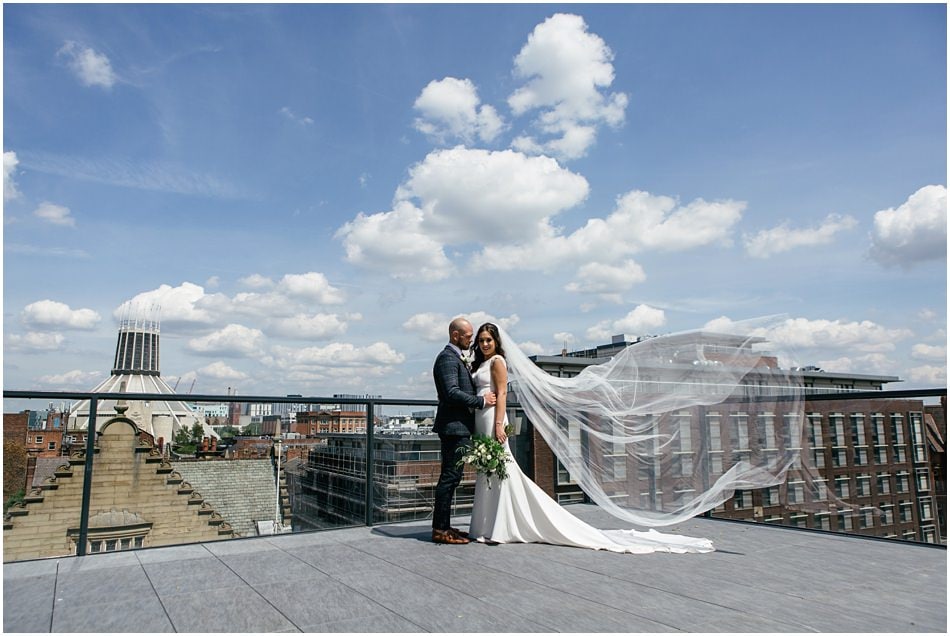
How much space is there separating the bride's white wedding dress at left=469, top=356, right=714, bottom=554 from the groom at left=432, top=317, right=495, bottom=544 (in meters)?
0.14

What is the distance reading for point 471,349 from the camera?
17.0ft

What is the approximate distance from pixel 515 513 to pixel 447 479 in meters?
0.64

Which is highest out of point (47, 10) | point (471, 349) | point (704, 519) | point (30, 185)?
point (47, 10)

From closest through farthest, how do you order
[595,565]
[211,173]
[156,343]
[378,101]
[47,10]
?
[595,565] → [47,10] → [378,101] → [211,173] → [156,343]

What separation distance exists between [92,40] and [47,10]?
0.66 meters


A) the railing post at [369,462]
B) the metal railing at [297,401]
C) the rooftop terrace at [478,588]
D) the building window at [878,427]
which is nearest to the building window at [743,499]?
the metal railing at [297,401]

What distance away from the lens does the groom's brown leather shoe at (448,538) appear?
4680 millimetres

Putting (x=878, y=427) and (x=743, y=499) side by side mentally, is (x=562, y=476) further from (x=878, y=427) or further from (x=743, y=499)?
(x=878, y=427)

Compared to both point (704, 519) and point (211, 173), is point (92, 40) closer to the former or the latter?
point (211, 173)

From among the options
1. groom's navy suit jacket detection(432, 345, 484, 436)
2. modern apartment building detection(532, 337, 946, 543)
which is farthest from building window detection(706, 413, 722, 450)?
groom's navy suit jacket detection(432, 345, 484, 436)

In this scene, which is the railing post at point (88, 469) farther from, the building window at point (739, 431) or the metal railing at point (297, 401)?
the building window at point (739, 431)

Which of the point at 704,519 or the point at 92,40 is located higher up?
the point at 92,40

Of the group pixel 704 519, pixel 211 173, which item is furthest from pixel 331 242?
pixel 704 519

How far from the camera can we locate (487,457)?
15.3 ft
